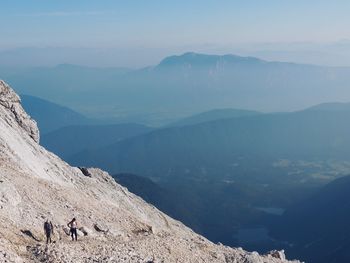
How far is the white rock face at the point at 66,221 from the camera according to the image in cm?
3547

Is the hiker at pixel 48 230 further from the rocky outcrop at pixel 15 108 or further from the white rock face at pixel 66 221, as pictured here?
the rocky outcrop at pixel 15 108

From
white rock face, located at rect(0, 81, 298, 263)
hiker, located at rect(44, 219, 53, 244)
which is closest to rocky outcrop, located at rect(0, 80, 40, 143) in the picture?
white rock face, located at rect(0, 81, 298, 263)

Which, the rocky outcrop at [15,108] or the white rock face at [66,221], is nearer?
the white rock face at [66,221]

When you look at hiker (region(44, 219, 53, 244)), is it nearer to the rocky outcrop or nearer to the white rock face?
the white rock face

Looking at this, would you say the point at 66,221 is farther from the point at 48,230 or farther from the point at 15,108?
the point at 15,108

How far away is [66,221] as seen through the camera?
44.2 metres

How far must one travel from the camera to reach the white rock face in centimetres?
3547

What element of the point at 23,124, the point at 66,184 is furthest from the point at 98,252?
the point at 23,124

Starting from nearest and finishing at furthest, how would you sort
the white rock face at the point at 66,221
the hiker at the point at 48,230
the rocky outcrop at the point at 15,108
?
the white rock face at the point at 66,221 → the hiker at the point at 48,230 → the rocky outcrop at the point at 15,108

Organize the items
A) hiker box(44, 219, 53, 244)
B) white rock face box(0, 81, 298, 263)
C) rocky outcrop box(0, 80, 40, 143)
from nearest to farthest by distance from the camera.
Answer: white rock face box(0, 81, 298, 263) < hiker box(44, 219, 53, 244) < rocky outcrop box(0, 80, 40, 143)

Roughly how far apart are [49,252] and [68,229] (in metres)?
7.63

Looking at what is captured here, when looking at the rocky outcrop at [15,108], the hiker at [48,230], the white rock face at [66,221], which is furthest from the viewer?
the rocky outcrop at [15,108]

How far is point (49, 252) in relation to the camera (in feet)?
111

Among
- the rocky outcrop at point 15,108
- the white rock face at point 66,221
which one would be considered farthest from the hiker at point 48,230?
the rocky outcrop at point 15,108
